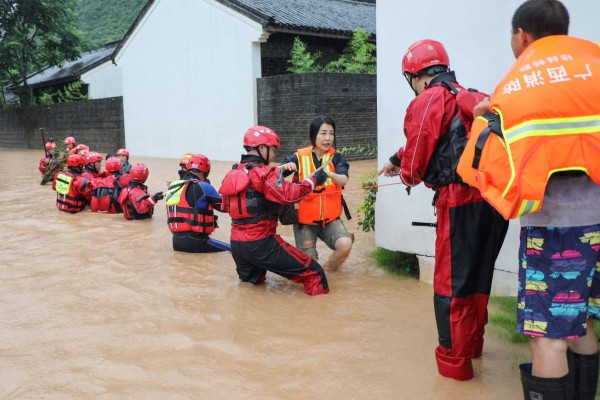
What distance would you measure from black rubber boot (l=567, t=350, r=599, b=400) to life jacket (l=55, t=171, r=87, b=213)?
351 inches

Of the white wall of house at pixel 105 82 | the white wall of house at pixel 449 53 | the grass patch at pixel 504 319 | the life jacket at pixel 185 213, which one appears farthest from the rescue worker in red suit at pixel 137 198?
the white wall of house at pixel 105 82

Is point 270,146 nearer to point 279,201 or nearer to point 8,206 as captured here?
point 279,201

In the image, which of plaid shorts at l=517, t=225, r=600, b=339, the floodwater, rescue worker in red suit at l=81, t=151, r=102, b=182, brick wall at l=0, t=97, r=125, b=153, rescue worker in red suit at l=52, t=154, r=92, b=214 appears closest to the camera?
plaid shorts at l=517, t=225, r=600, b=339

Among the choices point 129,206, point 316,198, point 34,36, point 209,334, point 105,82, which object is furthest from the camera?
point 105,82

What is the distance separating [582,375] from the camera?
2865 mm

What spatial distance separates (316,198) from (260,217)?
0.76m

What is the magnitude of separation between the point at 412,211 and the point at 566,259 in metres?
2.92

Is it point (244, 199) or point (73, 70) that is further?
point (73, 70)

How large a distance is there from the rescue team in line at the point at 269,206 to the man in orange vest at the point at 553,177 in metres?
2.71

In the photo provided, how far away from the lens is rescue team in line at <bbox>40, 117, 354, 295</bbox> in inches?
209

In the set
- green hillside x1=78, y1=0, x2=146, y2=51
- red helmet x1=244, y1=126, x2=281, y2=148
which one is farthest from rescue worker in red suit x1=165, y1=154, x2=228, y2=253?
green hillside x1=78, y1=0, x2=146, y2=51

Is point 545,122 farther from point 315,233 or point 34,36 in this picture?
point 34,36

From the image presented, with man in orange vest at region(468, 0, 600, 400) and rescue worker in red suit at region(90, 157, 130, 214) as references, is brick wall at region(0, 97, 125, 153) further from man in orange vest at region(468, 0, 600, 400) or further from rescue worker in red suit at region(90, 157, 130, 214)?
man in orange vest at region(468, 0, 600, 400)

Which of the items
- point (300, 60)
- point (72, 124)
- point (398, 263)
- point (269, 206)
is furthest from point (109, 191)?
point (72, 124)
